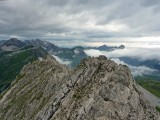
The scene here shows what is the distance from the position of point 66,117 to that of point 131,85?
66.9 feet

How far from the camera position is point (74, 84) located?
302 feet

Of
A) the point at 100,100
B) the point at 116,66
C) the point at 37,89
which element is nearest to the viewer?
the point at 100,100

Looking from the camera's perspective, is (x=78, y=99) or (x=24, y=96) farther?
(x=24, y=96)

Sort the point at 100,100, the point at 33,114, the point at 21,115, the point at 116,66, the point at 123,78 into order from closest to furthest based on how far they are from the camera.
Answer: the point at 100,100
the point at 123,78
the point at 116,66
the point at 33,114
the point at 21,115

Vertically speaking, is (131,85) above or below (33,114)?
above

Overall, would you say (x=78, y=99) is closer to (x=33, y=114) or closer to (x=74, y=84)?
(x=74, y=84)

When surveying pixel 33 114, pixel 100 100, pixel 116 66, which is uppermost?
pixel 116 66

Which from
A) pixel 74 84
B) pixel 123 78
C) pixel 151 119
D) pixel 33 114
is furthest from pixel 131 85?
pixel 33 114

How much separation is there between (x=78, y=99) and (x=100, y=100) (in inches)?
283

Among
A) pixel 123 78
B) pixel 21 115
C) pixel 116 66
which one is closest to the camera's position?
pixel 123 78

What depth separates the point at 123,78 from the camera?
85.0 metres

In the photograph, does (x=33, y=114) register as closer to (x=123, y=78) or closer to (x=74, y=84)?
(x=74, y=84)

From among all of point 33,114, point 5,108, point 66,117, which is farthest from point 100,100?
point 5,108

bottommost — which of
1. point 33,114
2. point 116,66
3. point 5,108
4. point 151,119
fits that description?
point 5,108
